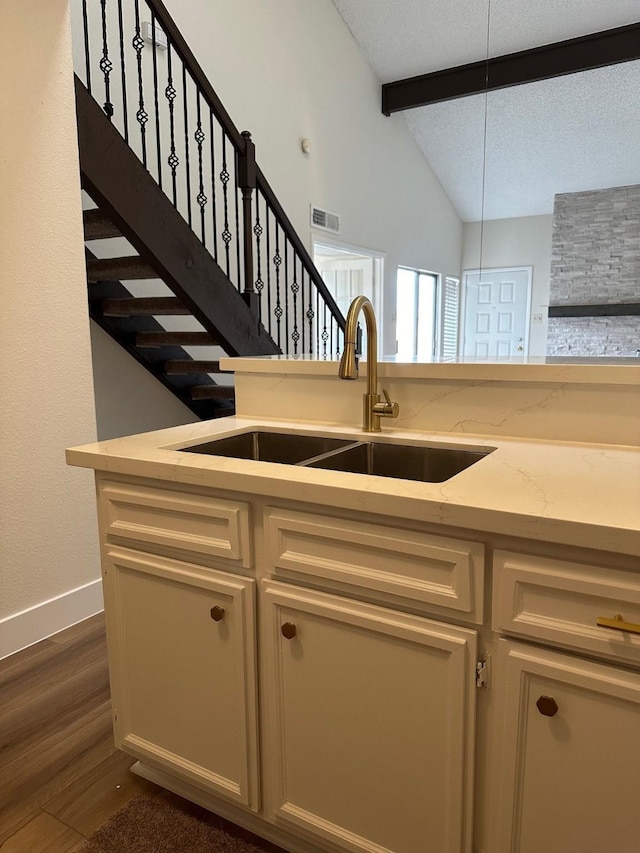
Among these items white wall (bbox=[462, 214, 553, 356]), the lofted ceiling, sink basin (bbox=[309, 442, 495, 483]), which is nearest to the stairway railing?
sink basin (bbox=[309, 442, 495, 483])

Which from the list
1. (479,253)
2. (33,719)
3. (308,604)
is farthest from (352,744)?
(479,253)

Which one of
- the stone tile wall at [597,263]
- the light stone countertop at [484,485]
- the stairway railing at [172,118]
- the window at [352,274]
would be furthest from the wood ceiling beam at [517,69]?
the light stone countertop at [484,485]

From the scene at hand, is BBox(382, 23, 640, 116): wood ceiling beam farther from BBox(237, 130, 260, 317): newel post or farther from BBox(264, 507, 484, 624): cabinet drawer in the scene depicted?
BBox(264, 507, 484, 624): cabinet drawer

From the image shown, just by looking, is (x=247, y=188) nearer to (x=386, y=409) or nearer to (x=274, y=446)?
(x=274, y=446)

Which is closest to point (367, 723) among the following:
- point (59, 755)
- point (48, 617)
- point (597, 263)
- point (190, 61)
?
point (59, 755)

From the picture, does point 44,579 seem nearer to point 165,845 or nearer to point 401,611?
point 165,845

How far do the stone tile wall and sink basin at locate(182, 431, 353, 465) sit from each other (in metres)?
6.46

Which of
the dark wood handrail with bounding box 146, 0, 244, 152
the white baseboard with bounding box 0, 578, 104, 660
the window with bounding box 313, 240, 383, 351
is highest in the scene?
the dark wood handrail with bounding box 146, 0, 244, 152

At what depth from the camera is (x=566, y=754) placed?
100 cm

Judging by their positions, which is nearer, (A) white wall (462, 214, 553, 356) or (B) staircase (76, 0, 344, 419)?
(B) staircase (76, 0, 344, 419)

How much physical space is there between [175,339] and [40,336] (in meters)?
1.19

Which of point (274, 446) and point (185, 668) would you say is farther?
point (274, 446)

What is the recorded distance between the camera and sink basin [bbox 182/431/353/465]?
172cm

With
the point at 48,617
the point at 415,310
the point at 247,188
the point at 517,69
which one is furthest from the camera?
the point at 415,310
